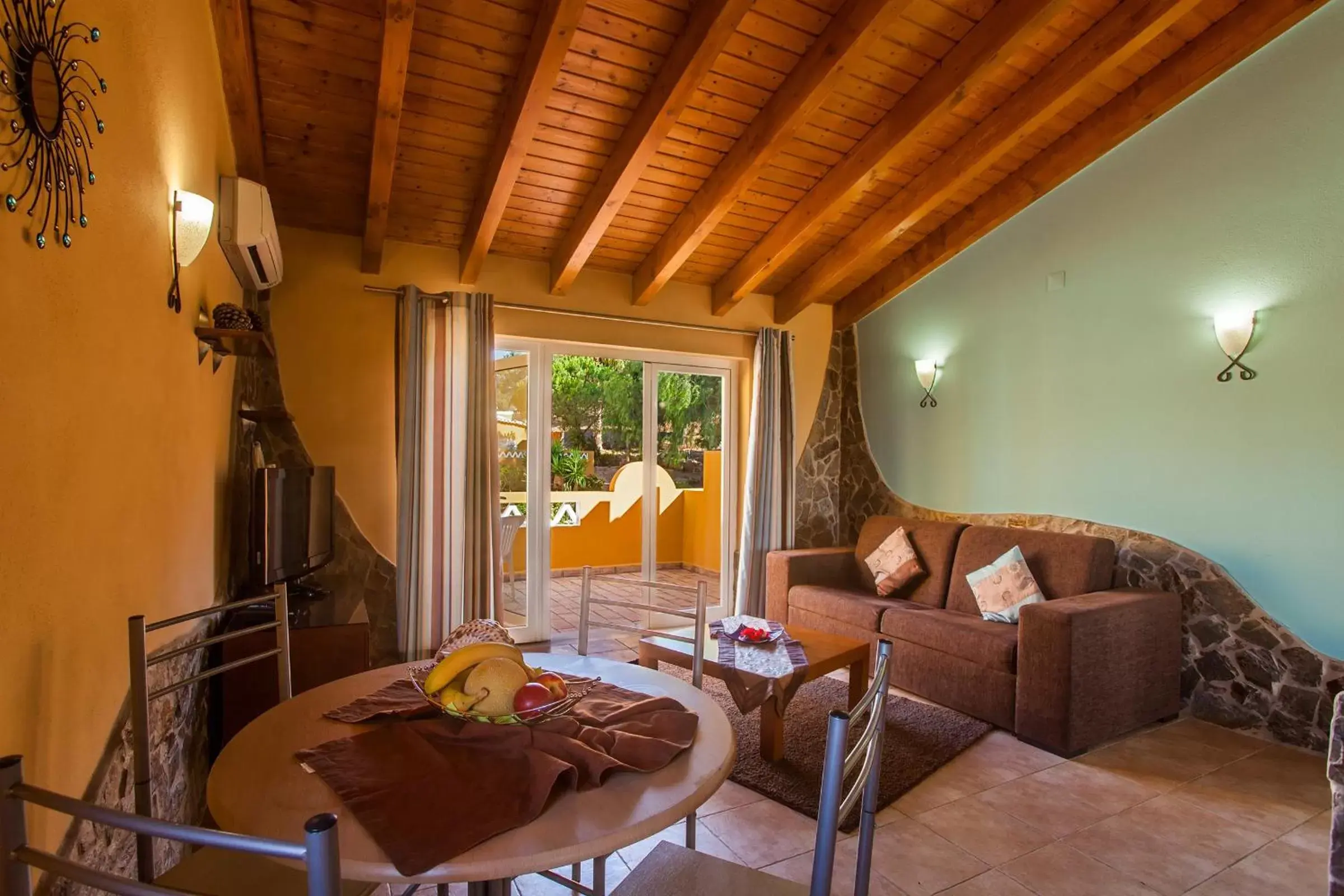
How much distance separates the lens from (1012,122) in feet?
11.6

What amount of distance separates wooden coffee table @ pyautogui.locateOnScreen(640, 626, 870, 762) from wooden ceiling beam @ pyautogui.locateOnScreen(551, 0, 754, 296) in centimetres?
220

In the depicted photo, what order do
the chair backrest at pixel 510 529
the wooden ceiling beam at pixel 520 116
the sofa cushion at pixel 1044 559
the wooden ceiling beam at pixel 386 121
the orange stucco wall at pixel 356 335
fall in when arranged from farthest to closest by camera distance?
the chair backrest at pixel 510 529
the orange stucco wall at pixel 356 335
the sofa cushion at pixel 1044 559
the wooden ceiling beam at pixel 520 116
the wooden ceiling beam at pixel 386 121

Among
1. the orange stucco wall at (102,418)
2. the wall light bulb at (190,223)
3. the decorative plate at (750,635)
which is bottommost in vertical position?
the decorative plate at (750,635)

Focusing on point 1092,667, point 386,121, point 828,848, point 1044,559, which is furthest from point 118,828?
point 1044,559

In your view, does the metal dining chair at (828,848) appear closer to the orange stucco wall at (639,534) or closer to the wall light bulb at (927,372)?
the orange stucco wall at (639,534)

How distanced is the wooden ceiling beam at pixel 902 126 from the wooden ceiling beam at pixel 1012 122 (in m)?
0.37

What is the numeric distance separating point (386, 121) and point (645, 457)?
9.26 ft

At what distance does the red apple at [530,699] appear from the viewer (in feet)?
4.42

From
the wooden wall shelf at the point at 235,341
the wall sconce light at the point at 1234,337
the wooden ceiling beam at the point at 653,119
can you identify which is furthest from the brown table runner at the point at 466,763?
the wall sconce light at the point at 1234,337

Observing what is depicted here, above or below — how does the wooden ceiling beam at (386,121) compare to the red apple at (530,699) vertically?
above

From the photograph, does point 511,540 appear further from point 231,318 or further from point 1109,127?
point 1109,127

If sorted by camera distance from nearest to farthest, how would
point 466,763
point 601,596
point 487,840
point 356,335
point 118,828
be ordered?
1. point 118,828
2. point 487,840
3. point 466,763
4. point 356,335
5. point 601,596

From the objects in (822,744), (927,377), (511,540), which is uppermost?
(927,377)

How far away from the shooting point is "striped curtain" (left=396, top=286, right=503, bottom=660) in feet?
13.1
